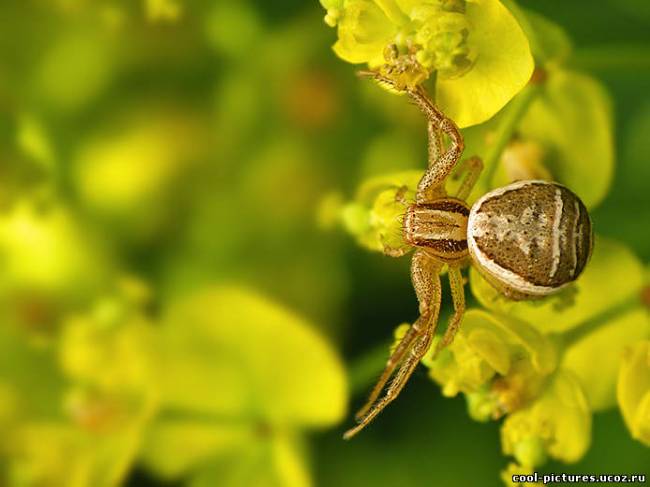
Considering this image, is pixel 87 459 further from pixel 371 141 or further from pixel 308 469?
pixel 371 141

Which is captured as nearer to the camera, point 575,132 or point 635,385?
point 635,385

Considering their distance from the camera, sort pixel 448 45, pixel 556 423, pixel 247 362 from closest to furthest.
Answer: pixel 448 45, pixel 556 423, pixel 247 362

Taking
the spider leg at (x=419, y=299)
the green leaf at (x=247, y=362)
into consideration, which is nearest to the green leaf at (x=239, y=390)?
the green leaf at (x=247, y=362)

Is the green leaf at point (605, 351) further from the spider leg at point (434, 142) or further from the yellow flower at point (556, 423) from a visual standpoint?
the spider leg at point (434, 142)

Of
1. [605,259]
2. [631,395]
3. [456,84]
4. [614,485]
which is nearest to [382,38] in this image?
[456,84]

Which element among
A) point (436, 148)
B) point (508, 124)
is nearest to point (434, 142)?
point (436, 148)

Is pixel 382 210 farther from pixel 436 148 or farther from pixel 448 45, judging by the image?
pixel 448 45
